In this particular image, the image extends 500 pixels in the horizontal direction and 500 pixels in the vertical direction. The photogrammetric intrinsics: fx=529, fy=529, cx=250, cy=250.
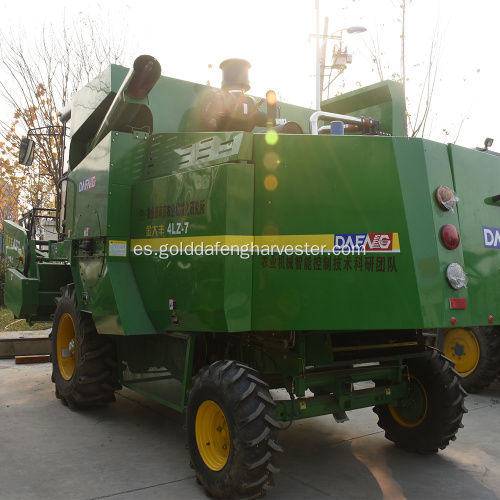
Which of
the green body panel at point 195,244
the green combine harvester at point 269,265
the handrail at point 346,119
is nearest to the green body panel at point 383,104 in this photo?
the green combine harvester at point 269,265

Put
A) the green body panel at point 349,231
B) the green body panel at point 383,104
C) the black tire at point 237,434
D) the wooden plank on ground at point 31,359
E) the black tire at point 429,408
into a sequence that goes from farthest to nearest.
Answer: the wooden plank on ground at point 31,359 → the green body panel at point 383,104 → the black tire at point 429,408 → the green body panel at point 349,231 → the black tire at point 237,434

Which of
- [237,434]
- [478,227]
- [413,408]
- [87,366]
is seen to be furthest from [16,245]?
[478,227]

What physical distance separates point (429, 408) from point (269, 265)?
196cm

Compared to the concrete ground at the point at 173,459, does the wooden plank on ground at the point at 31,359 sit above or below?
above

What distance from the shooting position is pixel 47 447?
14.3 ft

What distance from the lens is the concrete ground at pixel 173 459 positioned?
11.8 ft

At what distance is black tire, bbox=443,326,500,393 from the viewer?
6371mm

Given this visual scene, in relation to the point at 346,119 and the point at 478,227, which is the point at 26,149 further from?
the point at 478,227

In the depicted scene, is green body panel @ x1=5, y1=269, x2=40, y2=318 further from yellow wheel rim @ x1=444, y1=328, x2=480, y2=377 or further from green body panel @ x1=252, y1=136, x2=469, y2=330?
yellow wheel rim @ x1=444, y1=328, x2=480, y2=377

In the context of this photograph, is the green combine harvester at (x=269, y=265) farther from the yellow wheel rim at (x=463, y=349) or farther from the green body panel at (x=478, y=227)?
the yellow wheel rim at (x=463, y=349)

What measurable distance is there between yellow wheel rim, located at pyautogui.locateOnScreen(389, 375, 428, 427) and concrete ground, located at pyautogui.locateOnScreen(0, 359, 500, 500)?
0.88ft

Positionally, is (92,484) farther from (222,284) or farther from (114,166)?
(114,166)

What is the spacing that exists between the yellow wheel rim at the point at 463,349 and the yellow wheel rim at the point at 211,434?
414 cm

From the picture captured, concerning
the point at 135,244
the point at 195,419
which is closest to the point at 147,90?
the point at 135,244
